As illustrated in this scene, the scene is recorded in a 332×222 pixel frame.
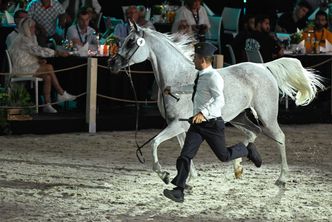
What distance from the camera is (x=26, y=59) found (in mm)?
16078

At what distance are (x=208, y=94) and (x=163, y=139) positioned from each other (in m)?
1.20

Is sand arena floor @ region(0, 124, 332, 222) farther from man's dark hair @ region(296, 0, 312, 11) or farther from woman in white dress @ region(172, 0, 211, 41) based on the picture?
man's dark hair @ region(296, 0, 312, 11)

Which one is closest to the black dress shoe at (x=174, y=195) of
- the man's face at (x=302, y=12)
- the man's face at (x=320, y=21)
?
the man's face at (x=320, y=21)

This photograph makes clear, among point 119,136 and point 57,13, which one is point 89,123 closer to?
point 119,136

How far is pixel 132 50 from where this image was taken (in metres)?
11.2

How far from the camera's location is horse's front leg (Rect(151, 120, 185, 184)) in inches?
415

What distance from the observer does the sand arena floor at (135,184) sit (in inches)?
373

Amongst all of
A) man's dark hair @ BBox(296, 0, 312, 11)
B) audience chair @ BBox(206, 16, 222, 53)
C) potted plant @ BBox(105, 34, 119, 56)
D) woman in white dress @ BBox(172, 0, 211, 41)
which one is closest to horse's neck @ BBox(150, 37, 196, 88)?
potted plant @ BBox(105, 34, 119, 56)

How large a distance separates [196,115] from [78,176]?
2.53m

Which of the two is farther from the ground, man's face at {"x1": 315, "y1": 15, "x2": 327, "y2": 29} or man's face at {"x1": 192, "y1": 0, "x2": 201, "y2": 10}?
man's face at {"x1": 192, "y1": 0, "x2": 201, "y2": 10}

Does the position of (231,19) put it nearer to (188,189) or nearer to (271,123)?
(271,123)

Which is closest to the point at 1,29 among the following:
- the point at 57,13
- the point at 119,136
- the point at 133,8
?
the point at 57,13

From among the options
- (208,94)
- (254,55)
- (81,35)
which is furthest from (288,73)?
(81,35)

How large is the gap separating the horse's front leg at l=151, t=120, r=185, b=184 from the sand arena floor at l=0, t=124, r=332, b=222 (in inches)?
8.1
